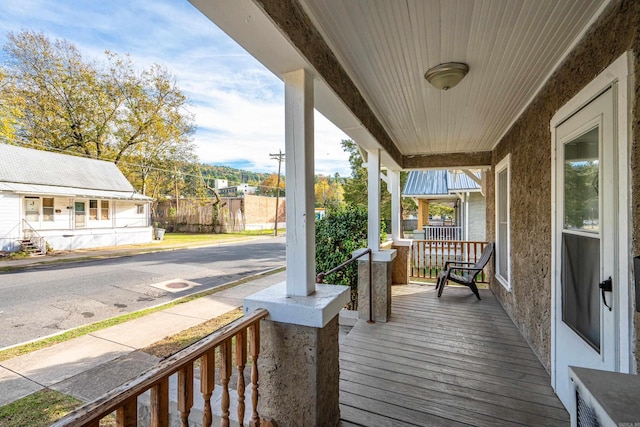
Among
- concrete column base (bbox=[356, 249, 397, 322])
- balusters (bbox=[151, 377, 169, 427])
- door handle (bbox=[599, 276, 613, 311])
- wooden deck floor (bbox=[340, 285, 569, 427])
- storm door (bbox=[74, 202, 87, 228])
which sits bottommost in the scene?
wooden deck floor (bbox=[340, 285, 569, 427])

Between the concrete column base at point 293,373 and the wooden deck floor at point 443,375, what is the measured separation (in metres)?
0.54

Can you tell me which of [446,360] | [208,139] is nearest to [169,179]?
[208,139]

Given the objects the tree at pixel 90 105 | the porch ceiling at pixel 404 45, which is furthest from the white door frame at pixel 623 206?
the tree at pixel 90 105

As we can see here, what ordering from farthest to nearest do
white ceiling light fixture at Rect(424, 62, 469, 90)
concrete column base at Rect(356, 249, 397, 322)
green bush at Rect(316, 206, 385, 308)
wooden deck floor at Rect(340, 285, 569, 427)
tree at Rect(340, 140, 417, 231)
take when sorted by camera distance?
tree at Rect(340, 140, 417, 231), green bush at Rect(316, 206, 385, 308), concrete column base at Rect(356, 249, 397, 322), white ceiling light fixture at Rect(424, 62, 469, 90), wooden deck floor at Rect(340, 285, 569, 427)

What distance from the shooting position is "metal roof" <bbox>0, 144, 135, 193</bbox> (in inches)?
450

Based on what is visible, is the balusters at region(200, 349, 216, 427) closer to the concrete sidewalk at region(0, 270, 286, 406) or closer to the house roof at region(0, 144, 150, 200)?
the concrete sidewalk at region(0, 270, 286, 406)

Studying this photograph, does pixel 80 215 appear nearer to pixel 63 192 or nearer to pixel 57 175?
pixel 63 192

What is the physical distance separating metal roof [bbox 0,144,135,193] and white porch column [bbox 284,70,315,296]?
14.9 metres

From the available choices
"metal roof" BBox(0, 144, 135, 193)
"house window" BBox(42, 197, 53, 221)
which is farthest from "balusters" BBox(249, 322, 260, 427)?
"metal roof" BBox(0, 144, 135, 193)

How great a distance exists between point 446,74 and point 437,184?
8803 mm

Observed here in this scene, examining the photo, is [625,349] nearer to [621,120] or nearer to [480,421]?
[480,421]

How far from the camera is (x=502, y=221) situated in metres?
4.28

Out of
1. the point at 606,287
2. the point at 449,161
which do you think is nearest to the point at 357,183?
the point at 449,161

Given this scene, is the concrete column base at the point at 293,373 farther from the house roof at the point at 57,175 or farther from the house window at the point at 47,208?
the house window at the point at 47,208
